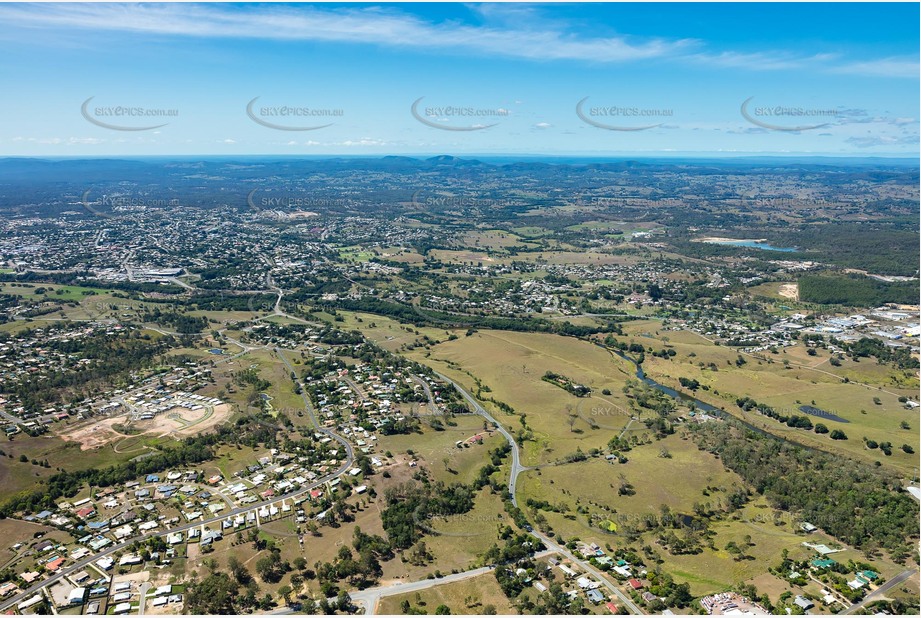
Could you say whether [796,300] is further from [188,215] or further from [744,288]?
[188,215]

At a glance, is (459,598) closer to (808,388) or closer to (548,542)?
A: (548,542)

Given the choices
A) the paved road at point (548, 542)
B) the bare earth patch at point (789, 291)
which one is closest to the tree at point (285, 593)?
the paved road at point (548, 542)

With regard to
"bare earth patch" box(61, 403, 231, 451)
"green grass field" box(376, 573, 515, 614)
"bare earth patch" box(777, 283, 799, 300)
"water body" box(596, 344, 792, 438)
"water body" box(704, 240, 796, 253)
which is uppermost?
"water body" box(704, 240, 796, 253)

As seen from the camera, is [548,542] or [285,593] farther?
[548,542]

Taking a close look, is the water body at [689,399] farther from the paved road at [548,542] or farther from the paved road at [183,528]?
the paved road at [183,528]

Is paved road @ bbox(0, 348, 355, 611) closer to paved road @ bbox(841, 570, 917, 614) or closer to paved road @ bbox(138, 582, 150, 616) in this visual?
paved road @ bbox(138, 582, 150, 616)

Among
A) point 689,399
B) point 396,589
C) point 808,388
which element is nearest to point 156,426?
point 396,589

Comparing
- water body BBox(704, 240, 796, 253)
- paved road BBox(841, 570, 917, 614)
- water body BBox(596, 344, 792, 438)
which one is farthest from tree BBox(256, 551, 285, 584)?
water body BBox(704, 240, 796, 253)

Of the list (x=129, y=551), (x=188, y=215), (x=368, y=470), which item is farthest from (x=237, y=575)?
(x=188, y=215)
